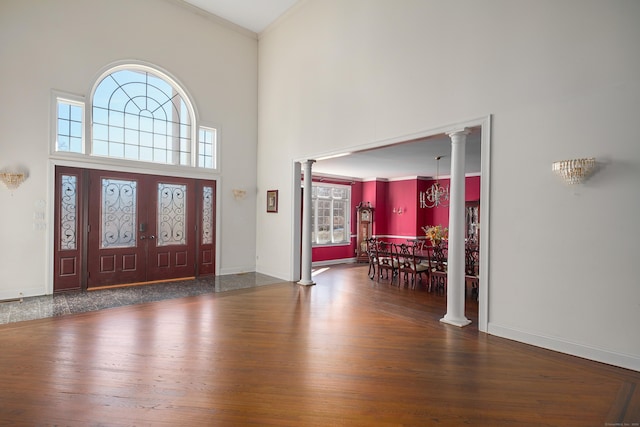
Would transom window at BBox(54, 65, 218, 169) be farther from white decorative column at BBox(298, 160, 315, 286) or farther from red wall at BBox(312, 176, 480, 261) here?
red wall at BBox(312, 176, 480, 261)

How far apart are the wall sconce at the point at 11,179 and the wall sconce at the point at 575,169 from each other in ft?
23.4

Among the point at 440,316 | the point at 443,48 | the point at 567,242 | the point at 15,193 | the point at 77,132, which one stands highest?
the point at 443,48

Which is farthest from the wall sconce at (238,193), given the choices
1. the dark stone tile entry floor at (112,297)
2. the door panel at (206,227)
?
the dark stone tile entry floor at (112,297)

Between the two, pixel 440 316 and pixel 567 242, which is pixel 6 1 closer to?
pixel 440 316

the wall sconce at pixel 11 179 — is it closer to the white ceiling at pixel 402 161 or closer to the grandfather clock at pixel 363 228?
the white ceiling at pixel 402 161

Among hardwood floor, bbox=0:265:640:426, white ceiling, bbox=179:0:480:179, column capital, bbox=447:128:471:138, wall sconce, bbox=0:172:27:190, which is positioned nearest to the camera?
hardwood floor, bbox=0:265:640:426

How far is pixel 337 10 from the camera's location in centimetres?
597

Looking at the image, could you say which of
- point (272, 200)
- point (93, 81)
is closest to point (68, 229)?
point (93, 81)

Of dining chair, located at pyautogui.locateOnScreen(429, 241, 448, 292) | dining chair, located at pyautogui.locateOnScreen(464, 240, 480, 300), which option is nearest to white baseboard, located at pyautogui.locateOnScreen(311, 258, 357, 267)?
dining chair, located at pyautogui.locateOnScreen(429, 241, 448, 292)

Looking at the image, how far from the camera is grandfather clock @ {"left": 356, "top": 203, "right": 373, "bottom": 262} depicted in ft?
34.3

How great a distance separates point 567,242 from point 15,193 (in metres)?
7.40

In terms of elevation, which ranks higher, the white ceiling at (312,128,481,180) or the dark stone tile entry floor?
the white ceiling at (312,128,481,180)

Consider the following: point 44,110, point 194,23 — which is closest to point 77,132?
point 44,110

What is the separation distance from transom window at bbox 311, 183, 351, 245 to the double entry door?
333cm
